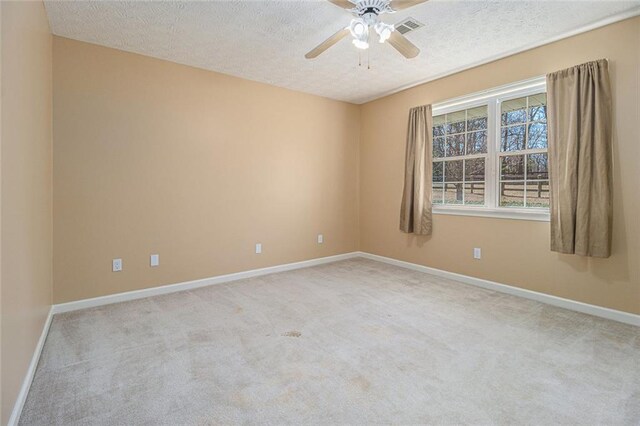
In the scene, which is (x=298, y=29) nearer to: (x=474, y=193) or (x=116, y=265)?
(x=474, y=193)

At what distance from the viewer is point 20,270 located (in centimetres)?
178

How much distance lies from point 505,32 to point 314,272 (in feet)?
11.4

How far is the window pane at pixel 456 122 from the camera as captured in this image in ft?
13.4

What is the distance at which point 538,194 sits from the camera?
337 cm

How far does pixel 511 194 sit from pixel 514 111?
923 millimetres

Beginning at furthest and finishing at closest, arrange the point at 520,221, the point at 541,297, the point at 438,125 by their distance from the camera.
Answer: the point at 438,125
the point at 520,221
the point at 541,297

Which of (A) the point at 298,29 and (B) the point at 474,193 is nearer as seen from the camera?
(A) the point at 298,29

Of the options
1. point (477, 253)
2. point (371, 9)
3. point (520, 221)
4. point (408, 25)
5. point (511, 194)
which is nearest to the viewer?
point (371, 9)

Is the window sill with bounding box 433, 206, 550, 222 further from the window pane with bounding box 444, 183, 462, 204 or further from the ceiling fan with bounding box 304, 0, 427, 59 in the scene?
the ceiling fan with bounding box 304, 0, 427, 59

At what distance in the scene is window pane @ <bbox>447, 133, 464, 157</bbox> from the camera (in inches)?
161

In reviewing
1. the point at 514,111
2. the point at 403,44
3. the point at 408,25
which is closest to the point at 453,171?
the point at 514,111

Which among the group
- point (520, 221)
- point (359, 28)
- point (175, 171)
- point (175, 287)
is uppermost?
point (359, 28)

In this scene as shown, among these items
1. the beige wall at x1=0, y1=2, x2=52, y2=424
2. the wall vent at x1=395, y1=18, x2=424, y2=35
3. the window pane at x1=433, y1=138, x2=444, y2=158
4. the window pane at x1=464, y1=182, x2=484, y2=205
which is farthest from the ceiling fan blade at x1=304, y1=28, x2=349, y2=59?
the window pane at x1=464, y1=182, x2=484, y2=205

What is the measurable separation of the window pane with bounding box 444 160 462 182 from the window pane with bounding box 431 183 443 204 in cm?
14
